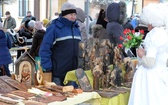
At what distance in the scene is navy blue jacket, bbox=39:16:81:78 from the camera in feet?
10.5

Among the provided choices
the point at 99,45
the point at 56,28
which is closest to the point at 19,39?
the point at 56,28

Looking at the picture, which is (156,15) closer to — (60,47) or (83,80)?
(83,80)

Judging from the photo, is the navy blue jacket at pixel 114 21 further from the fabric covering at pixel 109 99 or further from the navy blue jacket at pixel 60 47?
the fabric covering at pixel 109 99

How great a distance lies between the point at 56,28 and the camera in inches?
127

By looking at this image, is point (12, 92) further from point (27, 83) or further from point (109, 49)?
point (109, 49)

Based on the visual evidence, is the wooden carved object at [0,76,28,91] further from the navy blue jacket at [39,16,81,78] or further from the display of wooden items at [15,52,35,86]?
the navy blue jacket at [39,16,81,78]

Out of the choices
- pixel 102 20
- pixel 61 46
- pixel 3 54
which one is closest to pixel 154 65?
pixel 61 46

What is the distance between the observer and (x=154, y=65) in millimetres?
2666

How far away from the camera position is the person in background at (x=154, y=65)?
2631 millimetres

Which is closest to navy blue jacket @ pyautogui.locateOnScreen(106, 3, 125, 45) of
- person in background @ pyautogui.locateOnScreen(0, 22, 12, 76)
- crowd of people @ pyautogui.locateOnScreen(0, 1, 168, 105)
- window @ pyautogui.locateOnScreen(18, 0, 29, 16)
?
crowd of people @ pyautogui.locateOnScreen(0, 1, 168, 105)

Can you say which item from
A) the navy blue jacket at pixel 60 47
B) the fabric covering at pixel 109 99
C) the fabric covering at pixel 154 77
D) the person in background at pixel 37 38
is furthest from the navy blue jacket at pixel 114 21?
the person in background at pixel 37 38

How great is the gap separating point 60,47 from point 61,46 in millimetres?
14

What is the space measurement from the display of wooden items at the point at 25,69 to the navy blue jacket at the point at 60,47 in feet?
2.06

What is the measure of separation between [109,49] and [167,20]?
1.82ft
